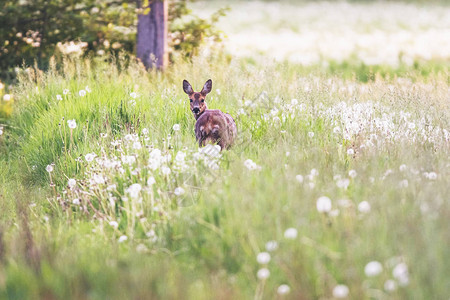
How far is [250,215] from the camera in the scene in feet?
12.8

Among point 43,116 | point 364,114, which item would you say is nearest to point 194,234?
point 364,114

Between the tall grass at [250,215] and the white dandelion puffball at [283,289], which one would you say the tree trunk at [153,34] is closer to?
the tall grass at [250,215]

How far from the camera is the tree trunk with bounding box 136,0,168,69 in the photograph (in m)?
10.4

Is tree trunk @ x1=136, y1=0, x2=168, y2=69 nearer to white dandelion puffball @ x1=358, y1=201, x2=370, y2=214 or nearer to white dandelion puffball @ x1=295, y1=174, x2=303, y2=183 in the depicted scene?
white dandelion puffball @ x1=295, y1=174, x2=303, y2=183

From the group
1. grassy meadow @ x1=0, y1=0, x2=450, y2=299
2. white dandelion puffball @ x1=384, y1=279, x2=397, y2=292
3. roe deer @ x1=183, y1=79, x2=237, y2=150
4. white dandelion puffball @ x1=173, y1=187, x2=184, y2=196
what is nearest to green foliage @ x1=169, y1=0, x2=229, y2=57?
grassy meadow @ x1=0, y1=0, x2=450, y2=299

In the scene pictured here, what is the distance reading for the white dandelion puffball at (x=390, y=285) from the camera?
9.78 ft

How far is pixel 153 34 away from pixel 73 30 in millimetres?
1718

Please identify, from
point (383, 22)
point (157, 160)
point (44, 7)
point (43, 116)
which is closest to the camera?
point (157, 160)

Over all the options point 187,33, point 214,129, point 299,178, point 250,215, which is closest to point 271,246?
point 250,215

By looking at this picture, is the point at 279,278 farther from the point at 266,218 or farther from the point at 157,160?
the point at 157,160

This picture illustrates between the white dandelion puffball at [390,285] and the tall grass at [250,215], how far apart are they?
39mm

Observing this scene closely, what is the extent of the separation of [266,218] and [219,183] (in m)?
0.81

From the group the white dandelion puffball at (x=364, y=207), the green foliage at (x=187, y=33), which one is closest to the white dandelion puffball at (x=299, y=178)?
the white dandelion puffball at (x=364, y=207)

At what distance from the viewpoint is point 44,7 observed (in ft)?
36.4
